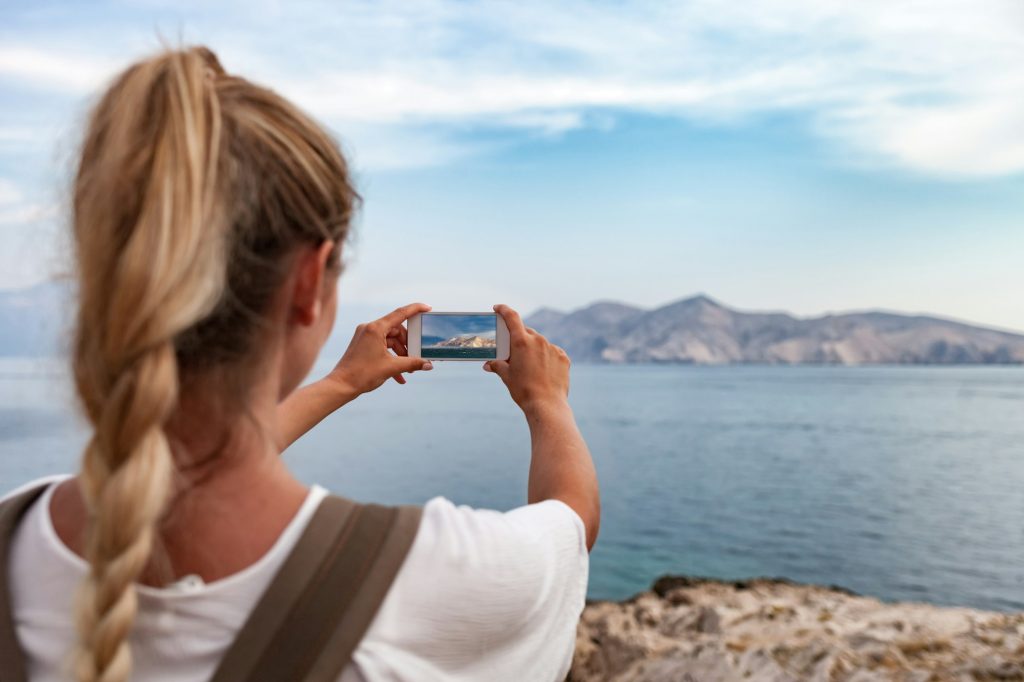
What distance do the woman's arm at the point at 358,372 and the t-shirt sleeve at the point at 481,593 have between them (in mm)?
809

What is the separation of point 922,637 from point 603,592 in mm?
10238

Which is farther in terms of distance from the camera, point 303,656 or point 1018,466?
point 1018,466

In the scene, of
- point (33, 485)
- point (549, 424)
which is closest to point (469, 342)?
point (549, 424)

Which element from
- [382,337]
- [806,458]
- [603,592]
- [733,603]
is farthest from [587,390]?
[382,337]

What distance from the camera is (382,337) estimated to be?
2.19 m

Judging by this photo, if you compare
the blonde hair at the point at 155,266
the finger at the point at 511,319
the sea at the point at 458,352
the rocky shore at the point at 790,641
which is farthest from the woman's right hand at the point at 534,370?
the rocky shore at the point at 790,641

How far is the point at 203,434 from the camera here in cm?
120

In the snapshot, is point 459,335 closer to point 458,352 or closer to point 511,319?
point 458,352

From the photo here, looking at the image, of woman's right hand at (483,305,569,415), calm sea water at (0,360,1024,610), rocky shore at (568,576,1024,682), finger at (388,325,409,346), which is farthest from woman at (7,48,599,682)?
rocky shore at (568,576,1024,682)

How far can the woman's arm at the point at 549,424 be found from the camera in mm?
1537

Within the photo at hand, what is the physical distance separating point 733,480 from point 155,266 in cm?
3326

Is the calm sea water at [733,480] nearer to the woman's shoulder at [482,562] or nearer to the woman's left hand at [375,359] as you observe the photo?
the woman's left hand at [375,359]

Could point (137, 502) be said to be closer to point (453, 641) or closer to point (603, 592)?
point (453, 641)

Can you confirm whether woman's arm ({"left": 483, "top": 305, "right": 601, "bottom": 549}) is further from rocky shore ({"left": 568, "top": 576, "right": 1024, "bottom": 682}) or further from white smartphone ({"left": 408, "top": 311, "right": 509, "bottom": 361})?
rocky shore ({"left": 568, "top": 576, "right": 1024, "bottom": 682})
